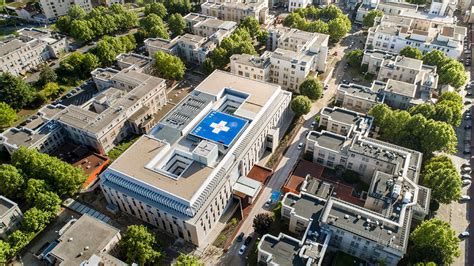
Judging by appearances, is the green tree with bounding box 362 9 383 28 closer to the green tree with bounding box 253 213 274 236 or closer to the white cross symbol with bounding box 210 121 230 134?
the white cross symbol with bounding box 210 121 230 134

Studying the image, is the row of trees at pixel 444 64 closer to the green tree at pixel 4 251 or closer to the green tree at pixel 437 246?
the green tree at pixel 437 246

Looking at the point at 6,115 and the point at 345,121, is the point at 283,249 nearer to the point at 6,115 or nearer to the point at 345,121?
the point at 345,121

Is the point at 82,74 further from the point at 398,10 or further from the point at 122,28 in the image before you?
the point at 398,10

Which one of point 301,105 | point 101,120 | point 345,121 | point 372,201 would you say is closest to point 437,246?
point 372,201

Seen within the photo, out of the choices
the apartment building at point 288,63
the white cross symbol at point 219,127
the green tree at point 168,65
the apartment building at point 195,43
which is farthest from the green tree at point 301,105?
the apartment building at point 195,43

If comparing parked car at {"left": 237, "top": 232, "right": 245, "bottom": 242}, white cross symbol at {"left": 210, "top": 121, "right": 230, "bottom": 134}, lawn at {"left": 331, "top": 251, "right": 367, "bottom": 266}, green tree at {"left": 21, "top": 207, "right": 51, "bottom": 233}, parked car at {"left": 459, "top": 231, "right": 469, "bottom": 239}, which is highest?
white cross symbol at {"left": 210, "top": 121, "right": 230, "bottom": 134}

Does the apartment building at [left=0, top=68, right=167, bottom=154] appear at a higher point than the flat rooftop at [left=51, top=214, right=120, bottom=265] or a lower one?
higher

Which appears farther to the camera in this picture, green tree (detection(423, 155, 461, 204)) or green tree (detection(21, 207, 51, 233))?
green tree (detection(423, 155, 461, 204))

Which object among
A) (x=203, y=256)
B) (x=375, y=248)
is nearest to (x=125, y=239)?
(x=203, y=256)

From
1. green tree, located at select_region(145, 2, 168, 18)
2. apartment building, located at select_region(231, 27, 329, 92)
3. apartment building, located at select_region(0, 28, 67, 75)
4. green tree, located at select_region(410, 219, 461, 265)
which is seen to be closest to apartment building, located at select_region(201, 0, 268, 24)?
green tree, located at select_region(145, 2, 168, 18)
